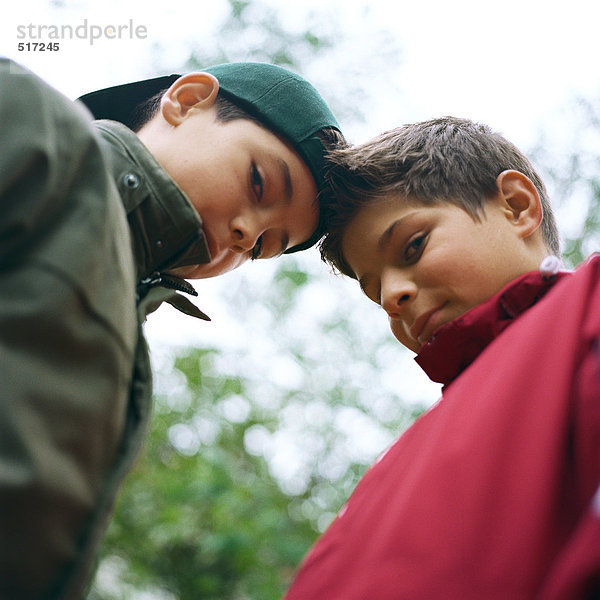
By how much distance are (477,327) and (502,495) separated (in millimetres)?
558

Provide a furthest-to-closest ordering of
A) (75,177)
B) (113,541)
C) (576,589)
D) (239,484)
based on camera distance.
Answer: (113,541), (239,484), (75,177), (576,589)

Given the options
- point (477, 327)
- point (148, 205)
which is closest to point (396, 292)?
point (477, 327)

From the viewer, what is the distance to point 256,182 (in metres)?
1.68

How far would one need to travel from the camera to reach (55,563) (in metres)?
0.85

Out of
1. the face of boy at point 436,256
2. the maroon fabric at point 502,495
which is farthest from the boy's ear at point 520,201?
the maroon fabric at point 502,495

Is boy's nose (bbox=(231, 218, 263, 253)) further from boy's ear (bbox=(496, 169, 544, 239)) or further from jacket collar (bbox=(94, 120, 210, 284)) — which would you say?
boy's ear (bbox=(496, 169, 544, 239))

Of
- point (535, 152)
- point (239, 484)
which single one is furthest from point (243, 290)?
point (535, 152)

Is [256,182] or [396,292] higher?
[256,182]

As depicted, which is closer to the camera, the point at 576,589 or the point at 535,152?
the point at 576,589

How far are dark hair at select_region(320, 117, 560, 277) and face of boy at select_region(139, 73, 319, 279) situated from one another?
0.27ft

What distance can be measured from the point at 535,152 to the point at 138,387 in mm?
7414

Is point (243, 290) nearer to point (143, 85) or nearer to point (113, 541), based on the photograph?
point (113, 541)

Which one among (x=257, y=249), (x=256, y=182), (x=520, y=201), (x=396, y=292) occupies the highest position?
(x=520, y=201)

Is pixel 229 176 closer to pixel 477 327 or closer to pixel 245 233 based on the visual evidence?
pixel 245 233
